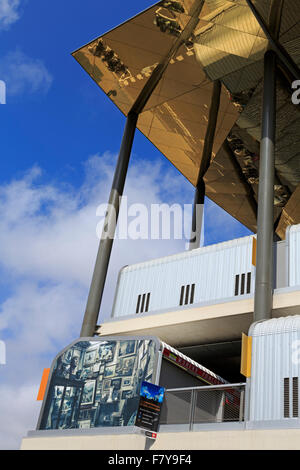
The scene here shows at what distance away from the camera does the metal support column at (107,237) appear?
24.1 meters

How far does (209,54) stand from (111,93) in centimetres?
652

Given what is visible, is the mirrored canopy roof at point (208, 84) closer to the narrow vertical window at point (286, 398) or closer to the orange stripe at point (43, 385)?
the narrow vertical window at point (286, 398)

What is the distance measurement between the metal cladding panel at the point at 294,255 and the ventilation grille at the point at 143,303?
7.28 m

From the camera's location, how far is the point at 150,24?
25562mm

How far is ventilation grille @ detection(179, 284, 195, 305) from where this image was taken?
2244 centimetres

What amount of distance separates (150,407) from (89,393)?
130 inches

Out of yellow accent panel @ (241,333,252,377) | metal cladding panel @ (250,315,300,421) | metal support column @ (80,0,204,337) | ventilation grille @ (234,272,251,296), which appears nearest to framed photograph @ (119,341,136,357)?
yellow accent panel @ (241,333,252,377)

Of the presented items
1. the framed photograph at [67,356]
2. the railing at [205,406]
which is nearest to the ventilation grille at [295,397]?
the railing at [205,406]

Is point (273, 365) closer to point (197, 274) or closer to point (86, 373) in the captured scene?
point (86, 373)

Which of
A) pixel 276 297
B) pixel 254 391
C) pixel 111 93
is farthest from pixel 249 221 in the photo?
pixel 254 391

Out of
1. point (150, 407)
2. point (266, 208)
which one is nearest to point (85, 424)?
point (150, 407)
